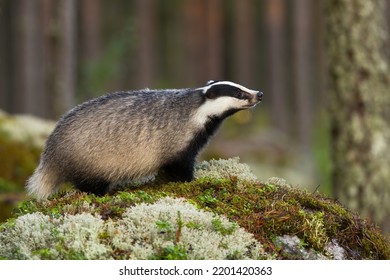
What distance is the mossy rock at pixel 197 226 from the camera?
15.1ft

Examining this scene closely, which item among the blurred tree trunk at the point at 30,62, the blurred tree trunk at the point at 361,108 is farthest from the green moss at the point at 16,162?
the blurred tree trunk at the point at 30,62

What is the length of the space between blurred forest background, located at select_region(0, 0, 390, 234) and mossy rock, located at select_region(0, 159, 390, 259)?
15.0ft

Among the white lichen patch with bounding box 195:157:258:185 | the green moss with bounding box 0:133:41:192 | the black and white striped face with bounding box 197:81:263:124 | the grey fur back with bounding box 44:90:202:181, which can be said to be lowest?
the green moss with bounding box 0:133:41:192

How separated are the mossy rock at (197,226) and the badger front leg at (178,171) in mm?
418

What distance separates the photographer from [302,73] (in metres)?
28.5

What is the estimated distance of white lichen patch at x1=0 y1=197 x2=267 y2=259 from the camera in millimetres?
4555

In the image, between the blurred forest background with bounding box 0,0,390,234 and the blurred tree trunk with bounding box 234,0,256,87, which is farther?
the blurred tree trunk with bounding box 234,0,256,87

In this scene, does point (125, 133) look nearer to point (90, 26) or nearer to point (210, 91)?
point (210, 91)


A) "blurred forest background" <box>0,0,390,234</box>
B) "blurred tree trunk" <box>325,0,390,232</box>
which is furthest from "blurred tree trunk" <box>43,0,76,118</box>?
"blurred tree trunk" <box>325,0,390,232</box>

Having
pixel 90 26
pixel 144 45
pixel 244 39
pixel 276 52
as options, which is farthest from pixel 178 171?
pixel 244 39

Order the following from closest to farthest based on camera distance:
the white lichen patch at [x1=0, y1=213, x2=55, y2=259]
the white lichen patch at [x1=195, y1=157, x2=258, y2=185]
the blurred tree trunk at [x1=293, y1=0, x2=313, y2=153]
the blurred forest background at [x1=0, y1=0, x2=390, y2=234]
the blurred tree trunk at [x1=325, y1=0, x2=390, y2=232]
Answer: the white lichen patch at [x1=0, y1=213, x2=55, y2=259] < the white lichen patch at [x1=195, y1=157, x2=258, y2=185] < the blurred tree trunk at [x1=325, y1=0, x2=390, y2=232] < the blurred forest background at [x1=0, y1=0, x2=390, y2=234] < the blurred tree trunk at [x1=293, y1=0, x2=313, y2=153]

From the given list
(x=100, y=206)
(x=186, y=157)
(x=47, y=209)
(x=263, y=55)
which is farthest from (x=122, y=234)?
(x=263, y=55)

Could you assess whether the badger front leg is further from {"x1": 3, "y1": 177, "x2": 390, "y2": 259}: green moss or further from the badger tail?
the badger tail

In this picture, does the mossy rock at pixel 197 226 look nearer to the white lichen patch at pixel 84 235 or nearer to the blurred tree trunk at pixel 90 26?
the white lichen patch at pixel 84 235
